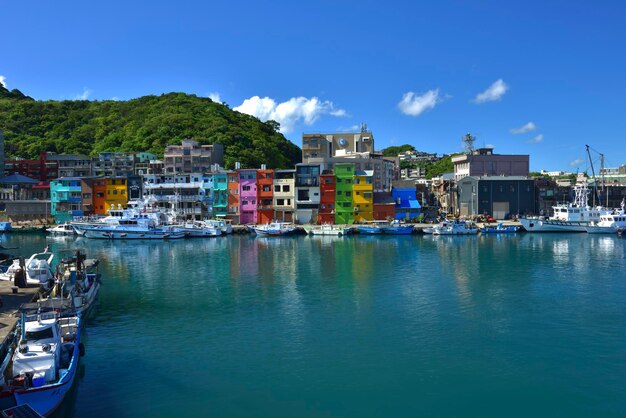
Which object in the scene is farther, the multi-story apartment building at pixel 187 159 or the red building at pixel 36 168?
the red building at pixel 36 168

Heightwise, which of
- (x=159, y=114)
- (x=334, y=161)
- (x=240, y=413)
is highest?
(x=159, y=114)

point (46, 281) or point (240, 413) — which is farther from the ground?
point (46, 281)

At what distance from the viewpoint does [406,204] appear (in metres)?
77.4

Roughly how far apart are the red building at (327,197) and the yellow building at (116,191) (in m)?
29.8

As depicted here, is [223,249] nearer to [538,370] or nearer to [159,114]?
[538,370]

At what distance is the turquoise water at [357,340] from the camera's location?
1645 cm

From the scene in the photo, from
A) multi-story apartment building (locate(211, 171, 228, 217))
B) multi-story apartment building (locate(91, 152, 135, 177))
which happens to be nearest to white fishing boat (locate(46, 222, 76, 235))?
multi-story apartment building (locate(211, 171, 228, 217))

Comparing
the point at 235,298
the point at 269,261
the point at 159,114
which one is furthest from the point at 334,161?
the point at 235,298

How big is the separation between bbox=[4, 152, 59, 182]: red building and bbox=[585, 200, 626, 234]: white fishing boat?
85.7 meters

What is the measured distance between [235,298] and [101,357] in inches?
416

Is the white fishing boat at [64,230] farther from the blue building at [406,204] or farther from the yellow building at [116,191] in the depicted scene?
the blue building at [406,204]

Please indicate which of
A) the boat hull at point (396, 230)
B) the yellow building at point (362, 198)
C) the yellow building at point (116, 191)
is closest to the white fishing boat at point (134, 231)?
the yellow building at point (116, 191)

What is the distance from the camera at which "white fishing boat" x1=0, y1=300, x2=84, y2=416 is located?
14617mm

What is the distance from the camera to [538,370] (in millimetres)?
18859
